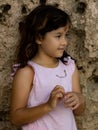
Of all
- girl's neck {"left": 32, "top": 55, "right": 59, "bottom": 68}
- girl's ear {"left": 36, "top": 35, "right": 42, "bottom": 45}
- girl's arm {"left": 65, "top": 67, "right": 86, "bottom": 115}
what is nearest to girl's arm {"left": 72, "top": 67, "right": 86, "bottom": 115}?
girl's arm {"left": 65, "top": 67, "right": 86, "bottom": 115}

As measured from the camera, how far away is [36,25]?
217 cm

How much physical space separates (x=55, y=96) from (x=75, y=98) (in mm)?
106

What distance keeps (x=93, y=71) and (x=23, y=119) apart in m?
0.50

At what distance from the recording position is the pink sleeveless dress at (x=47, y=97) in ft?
7.11

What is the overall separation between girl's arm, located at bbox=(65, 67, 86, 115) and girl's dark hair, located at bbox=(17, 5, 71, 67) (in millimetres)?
222

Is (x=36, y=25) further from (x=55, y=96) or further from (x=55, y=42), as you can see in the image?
(x=55, y=96)

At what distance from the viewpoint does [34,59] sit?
7.33ft

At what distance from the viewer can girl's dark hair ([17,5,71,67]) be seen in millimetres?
2145

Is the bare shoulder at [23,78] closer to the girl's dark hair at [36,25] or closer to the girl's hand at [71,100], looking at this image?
the girl's dark hair at [36,25]

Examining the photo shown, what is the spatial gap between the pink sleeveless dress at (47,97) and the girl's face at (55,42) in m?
0.09

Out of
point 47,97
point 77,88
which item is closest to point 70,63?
point 77,88

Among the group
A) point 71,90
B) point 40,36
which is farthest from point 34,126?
point 40,36

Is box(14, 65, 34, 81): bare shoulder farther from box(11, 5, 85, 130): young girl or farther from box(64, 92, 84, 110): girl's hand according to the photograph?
box(64, 92, 84, 110): girl's hand

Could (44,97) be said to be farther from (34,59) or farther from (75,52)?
(75,52)
